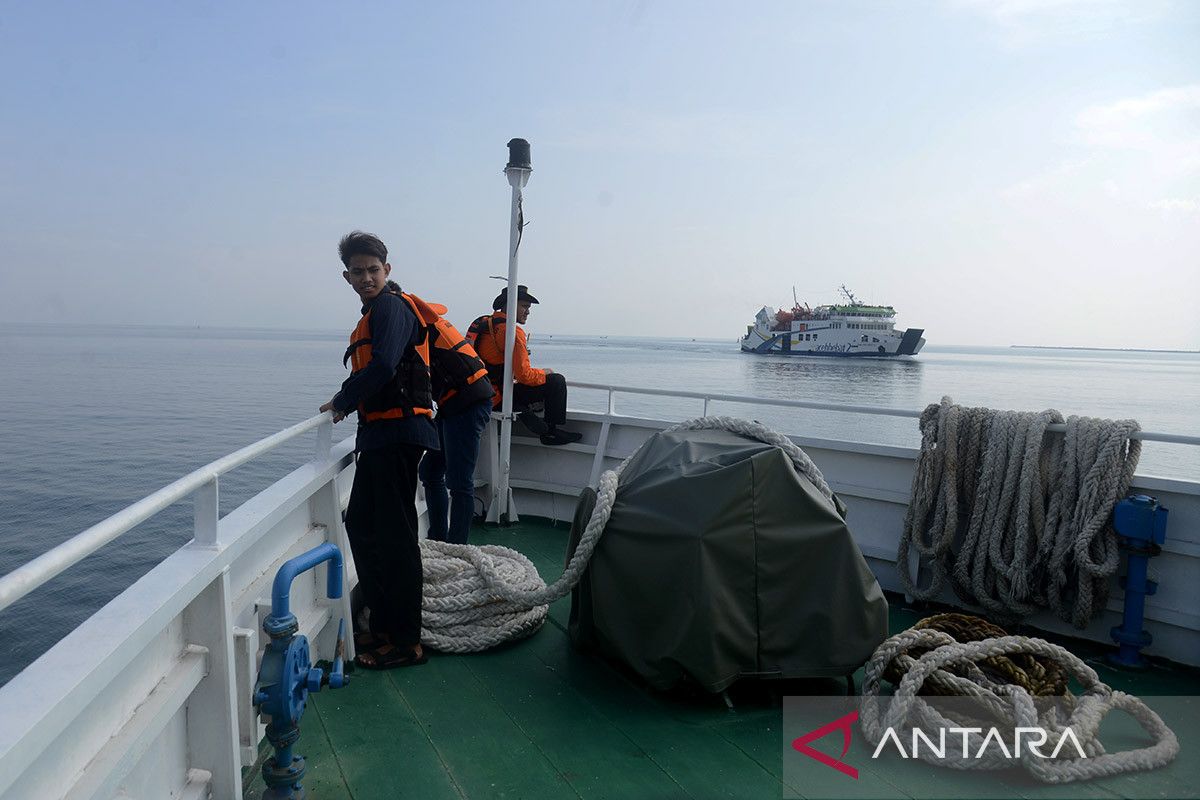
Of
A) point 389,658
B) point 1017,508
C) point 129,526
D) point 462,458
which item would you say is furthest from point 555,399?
point 129,526

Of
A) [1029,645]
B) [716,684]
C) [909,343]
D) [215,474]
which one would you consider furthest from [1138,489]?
[909,343]

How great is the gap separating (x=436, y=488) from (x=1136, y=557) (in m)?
3.27

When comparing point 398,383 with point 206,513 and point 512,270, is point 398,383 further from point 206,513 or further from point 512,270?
point 512,270

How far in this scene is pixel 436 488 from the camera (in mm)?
4055

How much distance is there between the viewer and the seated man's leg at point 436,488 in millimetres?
4004

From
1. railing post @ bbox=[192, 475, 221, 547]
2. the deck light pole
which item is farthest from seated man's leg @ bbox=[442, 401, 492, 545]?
railing post @ bbox=[192, 475, 221, 547]

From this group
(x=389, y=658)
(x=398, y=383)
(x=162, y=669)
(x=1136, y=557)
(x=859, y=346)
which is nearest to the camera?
(x=162, y=669)

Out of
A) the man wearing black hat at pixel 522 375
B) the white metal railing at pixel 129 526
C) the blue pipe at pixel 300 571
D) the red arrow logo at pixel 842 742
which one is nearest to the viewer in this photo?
the white metal railing at pixel 129 526

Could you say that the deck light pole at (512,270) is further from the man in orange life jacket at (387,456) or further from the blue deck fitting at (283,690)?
the blue deck fitting at (283,690)

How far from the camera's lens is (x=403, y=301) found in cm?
296

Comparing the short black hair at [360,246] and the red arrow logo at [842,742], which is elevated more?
the short black hair at [360,246]

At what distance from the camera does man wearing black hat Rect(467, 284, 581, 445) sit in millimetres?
5176

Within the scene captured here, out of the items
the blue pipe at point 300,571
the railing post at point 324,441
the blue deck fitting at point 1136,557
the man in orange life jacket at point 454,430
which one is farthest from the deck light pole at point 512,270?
the blue deck fitting at point 1136,557

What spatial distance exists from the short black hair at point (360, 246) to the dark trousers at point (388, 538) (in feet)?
2.46
